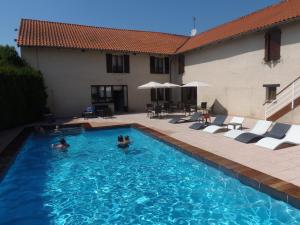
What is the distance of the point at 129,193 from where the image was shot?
19.6 ft

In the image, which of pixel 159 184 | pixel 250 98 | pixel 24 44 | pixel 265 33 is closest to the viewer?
pixel 159 184

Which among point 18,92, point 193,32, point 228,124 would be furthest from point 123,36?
point 228,124

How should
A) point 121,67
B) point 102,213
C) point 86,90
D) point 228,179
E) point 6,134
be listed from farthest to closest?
point 121,67 → point 86,90 → point 6,134 → point 228,179 → point 102,213

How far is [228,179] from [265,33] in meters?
11.2

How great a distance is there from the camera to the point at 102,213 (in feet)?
16.9

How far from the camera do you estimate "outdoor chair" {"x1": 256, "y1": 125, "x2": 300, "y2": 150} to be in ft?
25.8

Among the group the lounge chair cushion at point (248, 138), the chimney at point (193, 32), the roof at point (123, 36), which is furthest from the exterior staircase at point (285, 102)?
the chimney at point (193, 32)

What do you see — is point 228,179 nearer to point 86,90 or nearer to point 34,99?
point 34,99

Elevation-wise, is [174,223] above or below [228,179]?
below

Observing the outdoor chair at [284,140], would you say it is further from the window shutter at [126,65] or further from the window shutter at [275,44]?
the window shutter at [126,65]

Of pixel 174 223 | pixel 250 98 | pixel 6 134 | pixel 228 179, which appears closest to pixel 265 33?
pixel 250 98

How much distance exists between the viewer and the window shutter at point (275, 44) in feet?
42.7

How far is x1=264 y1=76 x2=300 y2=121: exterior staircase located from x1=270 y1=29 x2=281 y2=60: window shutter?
8.20 feet

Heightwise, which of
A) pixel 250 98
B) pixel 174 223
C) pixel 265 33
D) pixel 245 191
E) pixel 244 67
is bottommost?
pixel 174 223
